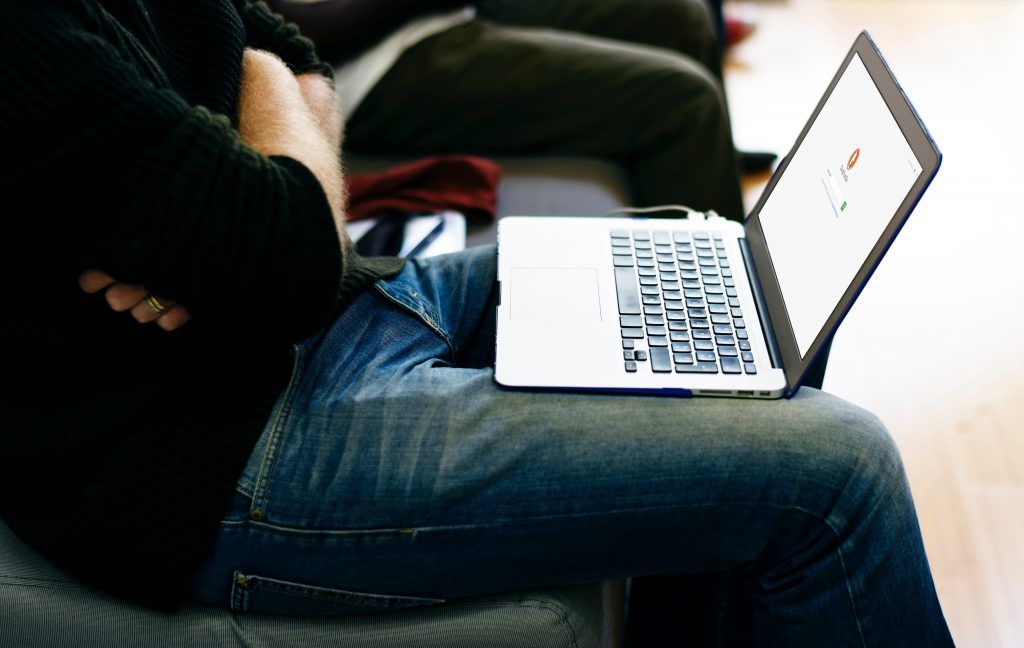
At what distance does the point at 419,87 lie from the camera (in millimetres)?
1540

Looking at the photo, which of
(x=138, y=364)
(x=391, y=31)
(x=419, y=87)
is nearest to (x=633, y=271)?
(x=138, y=364)

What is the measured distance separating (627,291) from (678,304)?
0.19 feet

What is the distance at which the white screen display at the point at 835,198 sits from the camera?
78 cm

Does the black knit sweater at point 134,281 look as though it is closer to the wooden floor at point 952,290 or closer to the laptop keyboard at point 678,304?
the laptop keyboard at point 678,304

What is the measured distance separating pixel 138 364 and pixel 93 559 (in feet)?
0.58

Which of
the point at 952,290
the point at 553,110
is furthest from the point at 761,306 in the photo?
the point at 952,290

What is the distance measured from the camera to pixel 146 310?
73 cm

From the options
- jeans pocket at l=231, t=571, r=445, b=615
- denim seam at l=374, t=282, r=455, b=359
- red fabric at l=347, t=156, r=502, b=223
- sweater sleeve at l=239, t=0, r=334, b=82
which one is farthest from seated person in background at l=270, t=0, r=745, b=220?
jeans pocket at l=231, t=571, r=445, b=615

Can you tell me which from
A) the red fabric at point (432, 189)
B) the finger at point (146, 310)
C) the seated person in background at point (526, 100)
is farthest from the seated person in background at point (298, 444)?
the seated person in background at point (526, 100)

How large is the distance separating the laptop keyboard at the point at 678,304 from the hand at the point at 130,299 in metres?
0.43

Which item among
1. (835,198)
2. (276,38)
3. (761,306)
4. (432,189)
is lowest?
(432,189)

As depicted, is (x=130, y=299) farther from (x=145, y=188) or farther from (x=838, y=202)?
(x=838, y=202)

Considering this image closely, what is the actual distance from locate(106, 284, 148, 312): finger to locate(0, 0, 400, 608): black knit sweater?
28 mm

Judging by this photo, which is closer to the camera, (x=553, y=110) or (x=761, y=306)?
(x=761, y=306)
